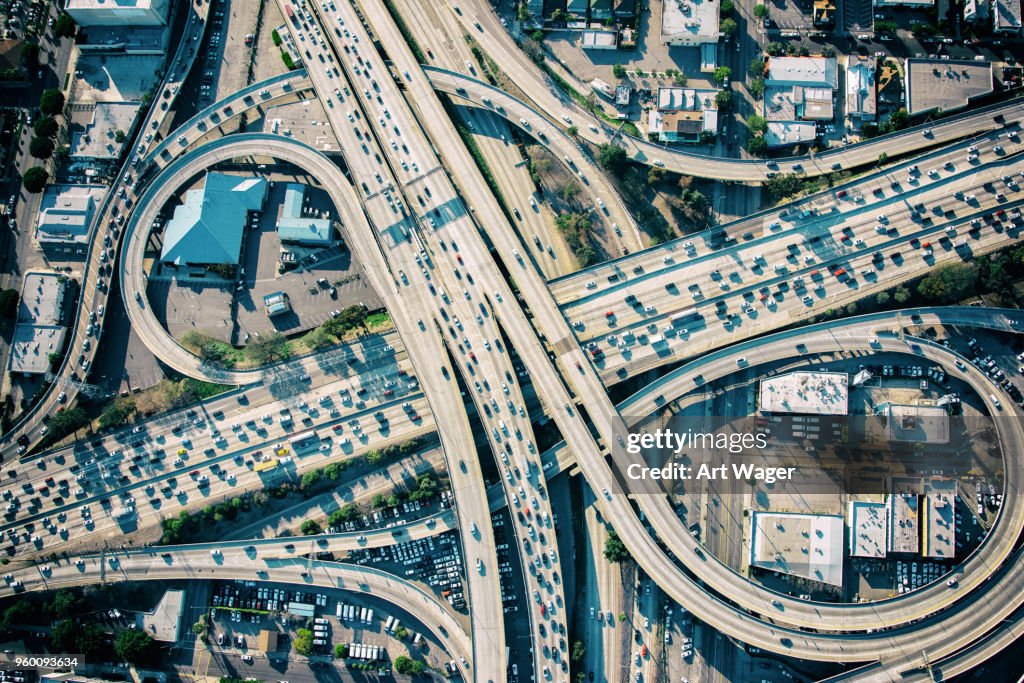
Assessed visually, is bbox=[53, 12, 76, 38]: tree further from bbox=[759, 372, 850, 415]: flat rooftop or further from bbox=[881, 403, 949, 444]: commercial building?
bbox=[881, 403, 949, 444]: commercial building

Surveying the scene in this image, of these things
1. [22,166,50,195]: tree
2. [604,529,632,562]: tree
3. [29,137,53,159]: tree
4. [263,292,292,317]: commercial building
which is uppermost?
[29,137,53,159]: tree

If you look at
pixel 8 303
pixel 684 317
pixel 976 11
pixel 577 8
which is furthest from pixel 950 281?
pixel 8 303

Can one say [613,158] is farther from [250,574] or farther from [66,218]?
[66,218]

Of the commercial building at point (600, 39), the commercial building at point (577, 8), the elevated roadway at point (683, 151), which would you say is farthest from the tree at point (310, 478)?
the commercial building at point (577, 8)

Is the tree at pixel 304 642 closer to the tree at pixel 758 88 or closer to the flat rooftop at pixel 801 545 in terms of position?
the flat rooftop at pixel 801 545

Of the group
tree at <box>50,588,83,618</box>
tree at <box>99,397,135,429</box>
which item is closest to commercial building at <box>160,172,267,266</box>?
tree at <box>99,397,135,429</box>

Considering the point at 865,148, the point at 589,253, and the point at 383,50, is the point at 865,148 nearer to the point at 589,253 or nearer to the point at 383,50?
the point at 589,253
